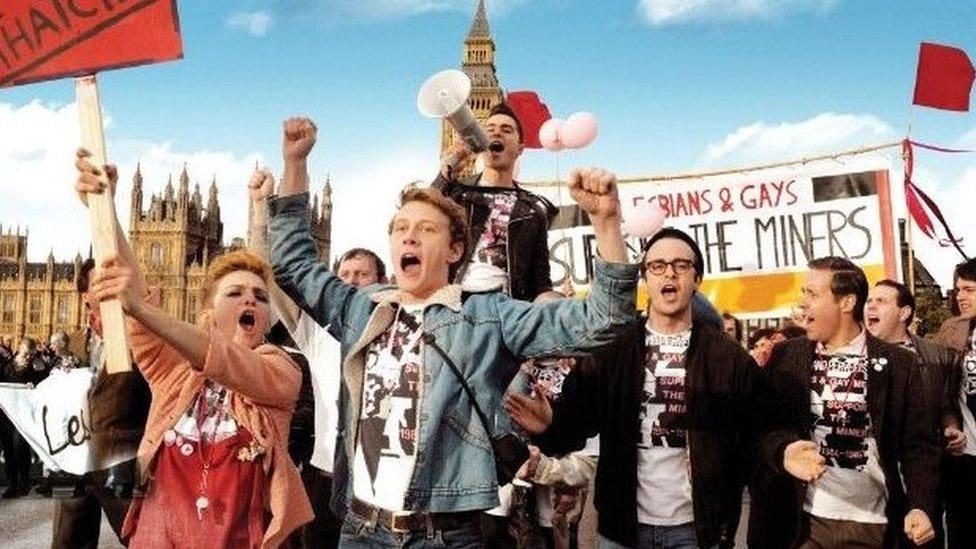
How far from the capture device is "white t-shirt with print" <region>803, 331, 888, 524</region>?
4863mm

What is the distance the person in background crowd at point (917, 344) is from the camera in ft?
20.9

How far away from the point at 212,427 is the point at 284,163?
96cm

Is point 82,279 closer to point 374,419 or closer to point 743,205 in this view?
point 374,419

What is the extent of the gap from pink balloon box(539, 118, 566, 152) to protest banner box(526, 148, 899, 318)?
82.6 inches

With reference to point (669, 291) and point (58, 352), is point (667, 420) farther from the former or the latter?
point (58, 352)

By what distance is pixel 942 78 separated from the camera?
11516 millimetres

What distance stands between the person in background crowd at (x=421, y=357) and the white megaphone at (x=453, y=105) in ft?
4.95

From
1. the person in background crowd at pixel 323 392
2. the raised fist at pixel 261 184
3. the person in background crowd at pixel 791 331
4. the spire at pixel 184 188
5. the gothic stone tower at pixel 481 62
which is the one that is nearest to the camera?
the raised fist at pixel 261 184

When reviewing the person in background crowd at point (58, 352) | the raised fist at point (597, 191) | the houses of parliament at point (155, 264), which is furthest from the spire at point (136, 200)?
the raised fist at point (597, 191)

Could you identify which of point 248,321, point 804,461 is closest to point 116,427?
point 248,321

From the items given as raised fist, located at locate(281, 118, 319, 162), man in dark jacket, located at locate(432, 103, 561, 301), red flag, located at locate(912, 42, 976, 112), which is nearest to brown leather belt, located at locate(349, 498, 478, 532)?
raised fist, located at locate(281, 118, 319, 162)

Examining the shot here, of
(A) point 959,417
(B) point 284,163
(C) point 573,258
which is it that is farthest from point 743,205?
(B) point 284,163

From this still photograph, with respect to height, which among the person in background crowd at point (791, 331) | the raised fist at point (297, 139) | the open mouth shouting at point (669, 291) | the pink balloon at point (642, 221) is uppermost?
the pink balloon at point (642, 221)

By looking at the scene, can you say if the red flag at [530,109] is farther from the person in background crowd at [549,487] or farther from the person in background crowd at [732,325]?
the person in background crowd at [549,487]
